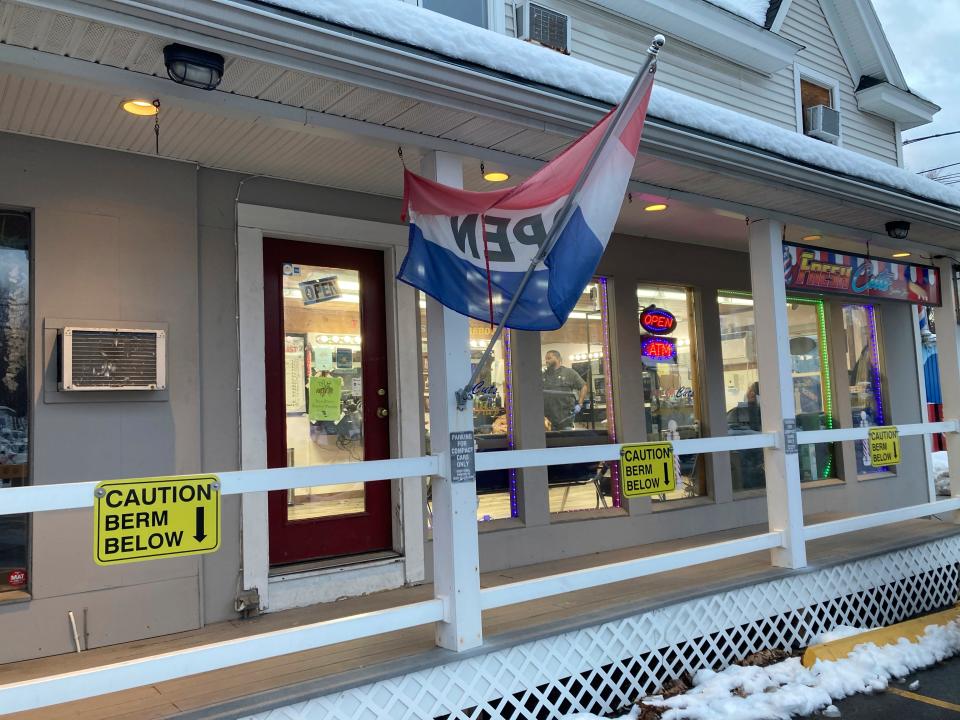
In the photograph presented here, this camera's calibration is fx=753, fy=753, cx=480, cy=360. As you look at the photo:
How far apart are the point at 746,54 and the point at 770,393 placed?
5221 millimetres

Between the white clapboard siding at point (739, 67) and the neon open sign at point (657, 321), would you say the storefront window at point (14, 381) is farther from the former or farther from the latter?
the neon open sign at point (657, 321)

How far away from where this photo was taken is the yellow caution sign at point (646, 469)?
14.8 feet

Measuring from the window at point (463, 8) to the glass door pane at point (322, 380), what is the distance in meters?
2.81

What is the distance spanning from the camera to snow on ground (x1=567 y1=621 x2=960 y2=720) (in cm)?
400

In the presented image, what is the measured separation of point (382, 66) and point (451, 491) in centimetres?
203

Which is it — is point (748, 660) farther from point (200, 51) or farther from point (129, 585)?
point (200, 51)

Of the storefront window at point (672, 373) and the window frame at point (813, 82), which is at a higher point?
the window frame at point (813, 82)

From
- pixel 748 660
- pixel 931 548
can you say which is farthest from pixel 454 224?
pixel 931 548

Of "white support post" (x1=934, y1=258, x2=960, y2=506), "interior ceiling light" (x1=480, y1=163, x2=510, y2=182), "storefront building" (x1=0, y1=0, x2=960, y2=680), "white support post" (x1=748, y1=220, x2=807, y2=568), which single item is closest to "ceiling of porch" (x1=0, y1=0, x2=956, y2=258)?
"storefront building" (x1=0, y1=0, x2=960, y2=680)

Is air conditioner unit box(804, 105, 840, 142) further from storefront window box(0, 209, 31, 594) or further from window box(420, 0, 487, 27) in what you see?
storefront window box(0, 209, 31, 594)

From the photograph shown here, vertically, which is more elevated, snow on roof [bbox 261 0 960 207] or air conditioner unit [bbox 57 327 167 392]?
snow on roof [bbox 261 0 960 207]

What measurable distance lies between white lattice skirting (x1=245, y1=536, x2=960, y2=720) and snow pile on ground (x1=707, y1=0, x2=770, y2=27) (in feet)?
19.9

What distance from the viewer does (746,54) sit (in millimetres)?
8875

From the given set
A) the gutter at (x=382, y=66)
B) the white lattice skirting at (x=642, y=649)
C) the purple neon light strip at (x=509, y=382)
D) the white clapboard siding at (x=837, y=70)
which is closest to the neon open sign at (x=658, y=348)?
the purple neon light strip at (x=509, y=382)
